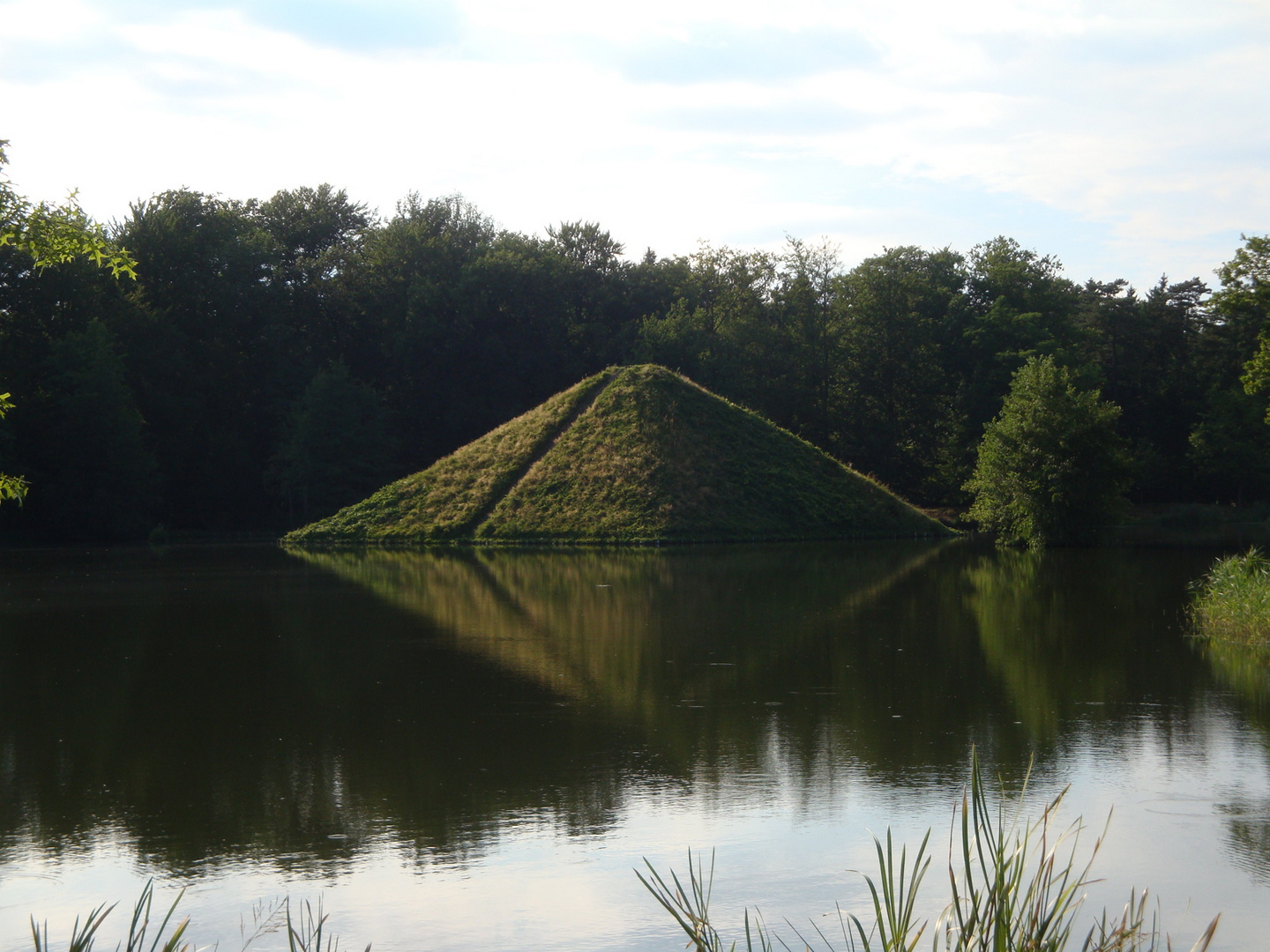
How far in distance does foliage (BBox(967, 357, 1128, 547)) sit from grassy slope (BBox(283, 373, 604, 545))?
1596 centimetres

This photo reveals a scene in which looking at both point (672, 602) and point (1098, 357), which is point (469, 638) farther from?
point (1098, 357)

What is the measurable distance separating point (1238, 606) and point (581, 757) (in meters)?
9.08

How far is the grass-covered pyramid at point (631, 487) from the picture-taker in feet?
121

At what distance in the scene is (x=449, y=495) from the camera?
40000 mm

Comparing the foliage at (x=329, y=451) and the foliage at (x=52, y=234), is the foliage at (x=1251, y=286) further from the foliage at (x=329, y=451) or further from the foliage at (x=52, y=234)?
the foliage at (x=329, y=451)

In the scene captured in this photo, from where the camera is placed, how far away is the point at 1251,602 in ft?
43.6

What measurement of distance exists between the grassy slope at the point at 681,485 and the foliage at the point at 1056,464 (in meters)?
6.20

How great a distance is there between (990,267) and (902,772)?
5442 centimetres

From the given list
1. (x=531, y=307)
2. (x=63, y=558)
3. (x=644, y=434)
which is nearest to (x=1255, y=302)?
(x=644, y=434)

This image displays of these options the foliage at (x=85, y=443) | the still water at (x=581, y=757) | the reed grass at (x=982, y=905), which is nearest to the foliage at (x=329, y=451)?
the foliage at (x=85, y=443)

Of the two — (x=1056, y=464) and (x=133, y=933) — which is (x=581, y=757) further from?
(x=1056, y=464)

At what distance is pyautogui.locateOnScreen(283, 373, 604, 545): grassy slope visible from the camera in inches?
1512

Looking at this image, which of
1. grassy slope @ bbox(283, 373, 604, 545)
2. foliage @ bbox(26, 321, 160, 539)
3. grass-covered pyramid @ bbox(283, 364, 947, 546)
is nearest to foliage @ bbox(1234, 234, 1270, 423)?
grass-covered pyramid @ bbox(283, 364, 947, 546)

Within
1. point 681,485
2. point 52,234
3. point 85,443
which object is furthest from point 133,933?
point 85,443
